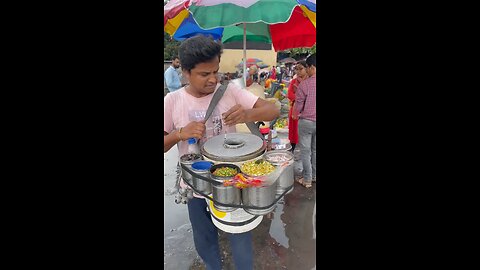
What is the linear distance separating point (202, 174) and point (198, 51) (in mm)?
749

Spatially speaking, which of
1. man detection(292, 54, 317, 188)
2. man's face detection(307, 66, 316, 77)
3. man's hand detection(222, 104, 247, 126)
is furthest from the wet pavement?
man's face detection(307, 66, 316, 77)

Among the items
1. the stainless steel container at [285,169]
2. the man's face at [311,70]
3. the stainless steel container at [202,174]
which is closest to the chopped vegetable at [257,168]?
the stainless steel container at [285,169]

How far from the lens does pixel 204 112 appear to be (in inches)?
76.7

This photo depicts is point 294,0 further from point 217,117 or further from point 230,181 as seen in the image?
point 230,181

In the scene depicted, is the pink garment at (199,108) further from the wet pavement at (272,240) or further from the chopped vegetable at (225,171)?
the wet pavement at (272,240)

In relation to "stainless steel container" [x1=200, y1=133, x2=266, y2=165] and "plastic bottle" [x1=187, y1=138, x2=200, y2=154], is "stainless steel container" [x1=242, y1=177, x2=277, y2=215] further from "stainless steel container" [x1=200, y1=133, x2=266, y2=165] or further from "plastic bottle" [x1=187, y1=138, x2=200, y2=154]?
"plastic bottle" [x1=187, y1=138, x2=200, y2=154]

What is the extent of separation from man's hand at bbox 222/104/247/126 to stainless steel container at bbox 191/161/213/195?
30 cm

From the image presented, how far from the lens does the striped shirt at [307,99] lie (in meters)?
4.02

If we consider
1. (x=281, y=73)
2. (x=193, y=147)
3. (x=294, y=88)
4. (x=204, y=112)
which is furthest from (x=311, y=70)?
(x=281, y=73)

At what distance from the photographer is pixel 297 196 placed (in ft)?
13.7

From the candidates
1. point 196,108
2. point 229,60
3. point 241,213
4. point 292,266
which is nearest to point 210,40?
point 196,108

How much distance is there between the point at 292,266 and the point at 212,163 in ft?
5.66

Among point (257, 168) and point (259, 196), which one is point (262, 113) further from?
point (259, 196)
